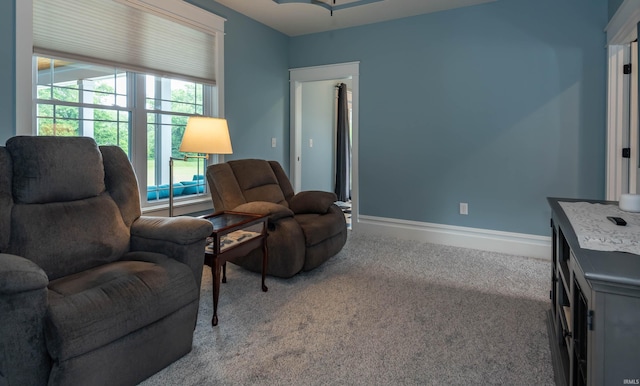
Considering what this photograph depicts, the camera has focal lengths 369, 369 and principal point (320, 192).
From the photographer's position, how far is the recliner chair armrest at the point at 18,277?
48.6 inches

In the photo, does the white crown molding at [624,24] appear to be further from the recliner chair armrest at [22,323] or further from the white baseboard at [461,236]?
the recliner chair armrest at [22,323]

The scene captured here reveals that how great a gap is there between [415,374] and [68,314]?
1.47 meters

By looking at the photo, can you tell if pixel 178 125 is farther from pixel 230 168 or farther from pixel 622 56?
pixel 622 56

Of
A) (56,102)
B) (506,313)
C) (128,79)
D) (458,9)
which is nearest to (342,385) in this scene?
(506,313)

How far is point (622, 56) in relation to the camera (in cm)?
304

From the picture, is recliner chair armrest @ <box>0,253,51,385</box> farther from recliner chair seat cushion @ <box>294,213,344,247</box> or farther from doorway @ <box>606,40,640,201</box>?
doorway @ <box>606,40,640,201</box>

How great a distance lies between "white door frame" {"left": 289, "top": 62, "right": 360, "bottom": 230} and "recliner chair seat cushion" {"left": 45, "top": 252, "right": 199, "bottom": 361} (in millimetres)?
2962

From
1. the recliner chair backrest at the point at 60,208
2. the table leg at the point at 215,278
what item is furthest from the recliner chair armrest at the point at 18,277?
the table leg at the point at 215,278

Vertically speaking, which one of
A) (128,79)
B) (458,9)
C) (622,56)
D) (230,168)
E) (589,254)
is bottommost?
(589,254)

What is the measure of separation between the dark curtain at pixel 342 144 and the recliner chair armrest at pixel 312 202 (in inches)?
121

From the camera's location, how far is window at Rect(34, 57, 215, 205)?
2.58 meters

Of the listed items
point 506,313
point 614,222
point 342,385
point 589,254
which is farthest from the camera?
point 506,313

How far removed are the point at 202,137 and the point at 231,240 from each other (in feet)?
2.56

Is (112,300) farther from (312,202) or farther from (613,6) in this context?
(613,6)
